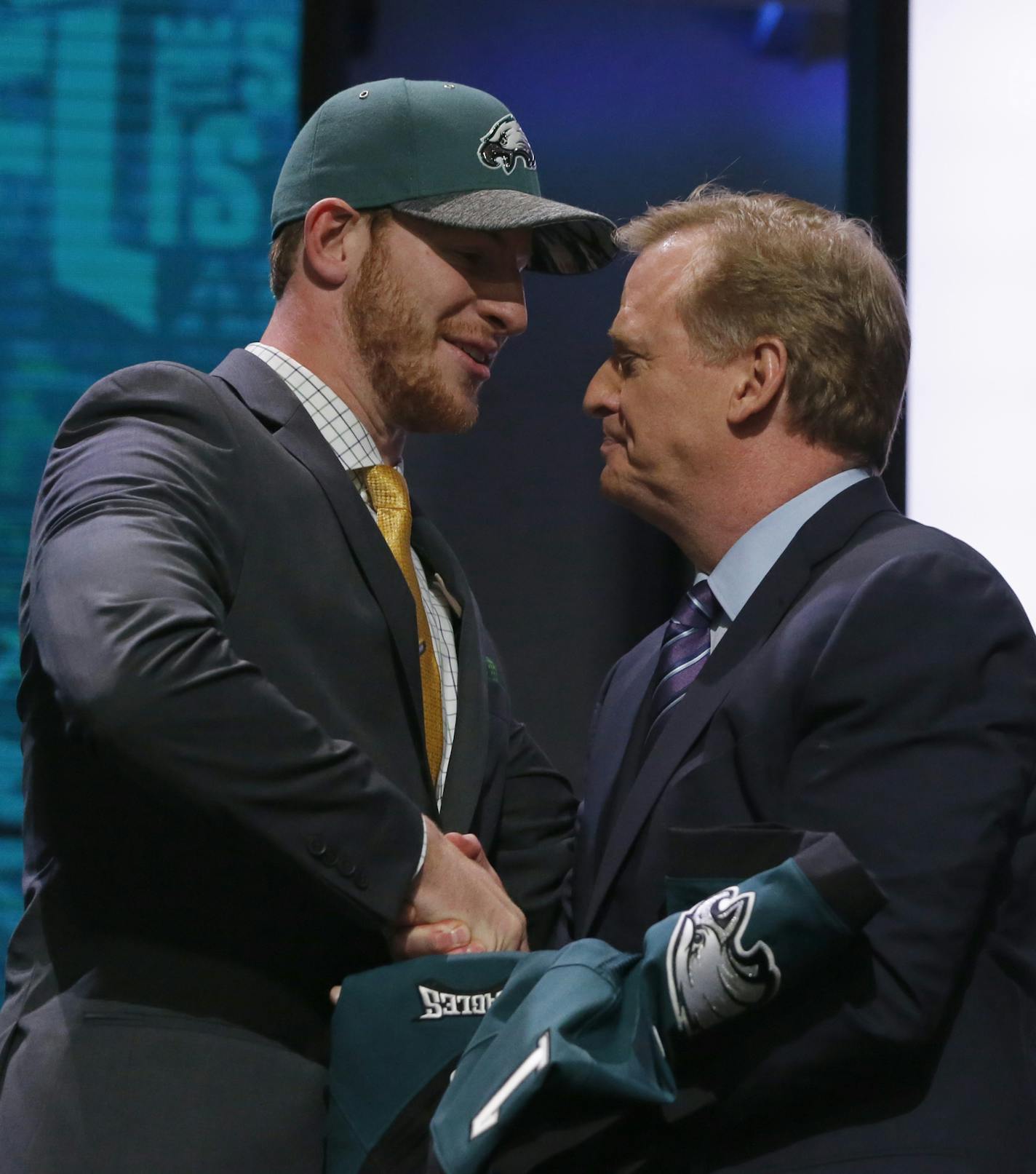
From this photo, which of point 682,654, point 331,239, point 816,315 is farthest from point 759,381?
point 331,239

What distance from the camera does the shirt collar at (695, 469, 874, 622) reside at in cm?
182

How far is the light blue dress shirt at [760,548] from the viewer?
182 cm

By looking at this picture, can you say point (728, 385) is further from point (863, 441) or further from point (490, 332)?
point (490, 332)

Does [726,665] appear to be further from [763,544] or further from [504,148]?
[504,148]

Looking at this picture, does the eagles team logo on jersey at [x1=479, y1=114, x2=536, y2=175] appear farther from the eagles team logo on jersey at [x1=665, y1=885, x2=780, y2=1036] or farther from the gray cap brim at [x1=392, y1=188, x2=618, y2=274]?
the eagles team logo on jersey at [x1=665, y1=885, x2=780, y2=1036]

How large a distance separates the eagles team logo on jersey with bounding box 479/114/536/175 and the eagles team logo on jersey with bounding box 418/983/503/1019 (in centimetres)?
105

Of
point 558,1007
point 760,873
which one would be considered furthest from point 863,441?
point 558,1007

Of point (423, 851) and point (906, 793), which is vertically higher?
point (906, 793)

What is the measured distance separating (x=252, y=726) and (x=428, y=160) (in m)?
0.91

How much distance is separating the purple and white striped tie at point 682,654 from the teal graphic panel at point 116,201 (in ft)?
4.49

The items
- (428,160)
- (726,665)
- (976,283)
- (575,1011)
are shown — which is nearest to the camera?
(575,1011)

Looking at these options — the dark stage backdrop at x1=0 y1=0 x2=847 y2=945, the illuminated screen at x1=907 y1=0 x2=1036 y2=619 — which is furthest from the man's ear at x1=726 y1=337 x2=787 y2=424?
the dark stage backdrop at x1=0 y1=0 x2=847 y2=945

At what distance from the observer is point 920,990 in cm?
138

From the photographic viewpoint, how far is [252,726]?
1.33 m
